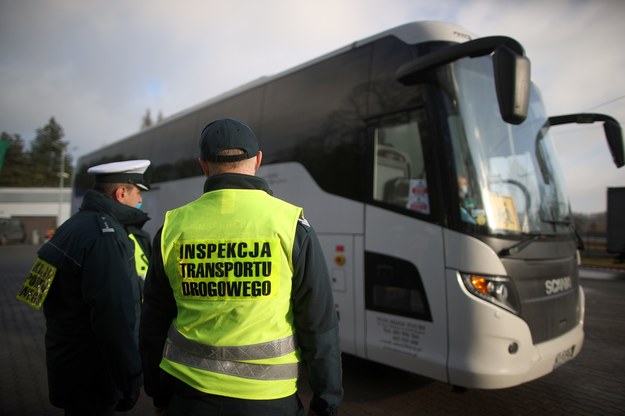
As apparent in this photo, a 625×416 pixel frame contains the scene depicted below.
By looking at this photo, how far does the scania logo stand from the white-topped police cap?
12.0 feet

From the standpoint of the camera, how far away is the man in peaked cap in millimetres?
2158

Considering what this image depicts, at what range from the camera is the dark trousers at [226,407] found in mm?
1544

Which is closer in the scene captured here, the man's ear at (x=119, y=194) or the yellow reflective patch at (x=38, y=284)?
the yellow reflective patch at (x=38, y=284)

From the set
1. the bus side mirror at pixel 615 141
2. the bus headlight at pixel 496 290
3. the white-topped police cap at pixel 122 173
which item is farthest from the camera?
the bus side mirror at pixel 615 141

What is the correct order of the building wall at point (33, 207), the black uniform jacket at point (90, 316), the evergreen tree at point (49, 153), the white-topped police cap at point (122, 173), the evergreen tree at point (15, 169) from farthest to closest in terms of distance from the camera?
the evergreen tree at point (49, 153), the evergreen tree at point (15, 169), the building wall at point (33, 207), the white-topped police cap at point (122, 173), the black uniform jacket at point (90, 316)

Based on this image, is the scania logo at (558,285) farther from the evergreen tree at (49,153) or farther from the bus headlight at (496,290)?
the evergreen tree at (49,153)

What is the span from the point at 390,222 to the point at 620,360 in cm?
394

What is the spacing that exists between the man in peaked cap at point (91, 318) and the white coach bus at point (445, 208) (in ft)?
8.35

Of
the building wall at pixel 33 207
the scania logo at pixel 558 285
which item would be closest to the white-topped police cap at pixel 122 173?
the scania logo at pixel 558 285

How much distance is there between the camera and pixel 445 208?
3.74 metres

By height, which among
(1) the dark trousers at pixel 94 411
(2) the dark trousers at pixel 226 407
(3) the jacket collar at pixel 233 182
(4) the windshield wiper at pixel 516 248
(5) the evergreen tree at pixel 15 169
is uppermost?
(5) the evergreen tree at pixel 15 169

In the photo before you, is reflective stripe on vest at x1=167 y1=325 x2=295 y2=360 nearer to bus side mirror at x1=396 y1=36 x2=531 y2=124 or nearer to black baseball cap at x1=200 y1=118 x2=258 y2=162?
black baseball cap at x1=200 y1=118 x2=258 y2=162

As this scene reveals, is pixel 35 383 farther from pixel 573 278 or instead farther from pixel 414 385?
pixel 573 278

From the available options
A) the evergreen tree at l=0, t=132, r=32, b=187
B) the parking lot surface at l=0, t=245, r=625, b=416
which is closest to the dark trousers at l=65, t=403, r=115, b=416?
the parking lot surface at l=0, t=245, r=625, b=416
